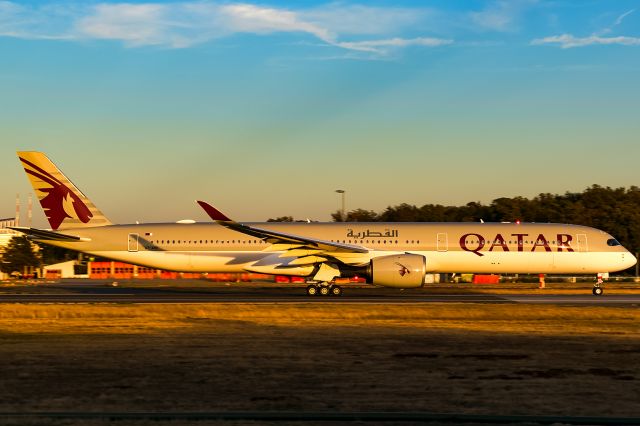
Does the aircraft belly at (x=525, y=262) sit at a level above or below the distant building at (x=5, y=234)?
below

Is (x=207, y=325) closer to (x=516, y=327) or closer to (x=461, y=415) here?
(x=516, y=327)

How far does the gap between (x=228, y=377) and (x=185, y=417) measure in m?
3.11

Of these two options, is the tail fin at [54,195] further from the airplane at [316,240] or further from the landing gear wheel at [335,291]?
the landing gear wheel at [335,291]

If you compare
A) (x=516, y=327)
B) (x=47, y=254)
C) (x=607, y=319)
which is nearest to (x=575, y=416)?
(x=516, y=327)

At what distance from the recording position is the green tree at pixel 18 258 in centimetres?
8350

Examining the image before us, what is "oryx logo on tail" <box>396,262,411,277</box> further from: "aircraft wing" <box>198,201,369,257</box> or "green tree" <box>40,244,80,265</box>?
"green tree" <box>40,244,80,265</box>

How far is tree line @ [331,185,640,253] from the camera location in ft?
258

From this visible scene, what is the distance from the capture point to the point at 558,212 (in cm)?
8675

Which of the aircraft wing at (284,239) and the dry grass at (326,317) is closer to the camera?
the dry grass at (326,317)

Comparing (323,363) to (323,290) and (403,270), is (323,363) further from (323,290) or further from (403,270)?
(323,290)

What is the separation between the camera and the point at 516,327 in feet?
70.9

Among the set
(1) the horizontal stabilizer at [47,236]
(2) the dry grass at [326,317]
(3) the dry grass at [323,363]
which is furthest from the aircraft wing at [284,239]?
(3) the dry grass at [323,363]

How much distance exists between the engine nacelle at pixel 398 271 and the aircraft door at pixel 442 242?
3.59 meters

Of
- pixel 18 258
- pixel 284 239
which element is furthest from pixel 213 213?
pixel 18 258
